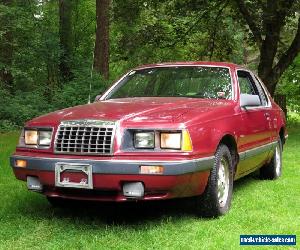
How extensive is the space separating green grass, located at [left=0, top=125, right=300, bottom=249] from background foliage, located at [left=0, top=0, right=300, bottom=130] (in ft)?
30.2

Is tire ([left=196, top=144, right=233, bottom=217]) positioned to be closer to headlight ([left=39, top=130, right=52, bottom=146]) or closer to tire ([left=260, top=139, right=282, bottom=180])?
headlight ([left=39, top=130, right=52, bottom=146])

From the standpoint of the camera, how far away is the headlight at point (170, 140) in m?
4.67

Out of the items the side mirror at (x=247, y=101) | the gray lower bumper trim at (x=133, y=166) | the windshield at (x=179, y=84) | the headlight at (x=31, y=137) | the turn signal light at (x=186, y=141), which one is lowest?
the gray lower bumper trim at (x=133, y=166)

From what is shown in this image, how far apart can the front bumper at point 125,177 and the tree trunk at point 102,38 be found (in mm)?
12328

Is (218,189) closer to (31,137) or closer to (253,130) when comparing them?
(253,130)

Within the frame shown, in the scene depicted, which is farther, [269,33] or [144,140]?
[269,33]

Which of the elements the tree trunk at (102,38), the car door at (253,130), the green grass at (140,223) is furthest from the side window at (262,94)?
the tree trunk at (102,38)

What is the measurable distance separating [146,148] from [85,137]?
57cm

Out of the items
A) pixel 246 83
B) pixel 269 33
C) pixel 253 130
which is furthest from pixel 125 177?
pixel 269 33

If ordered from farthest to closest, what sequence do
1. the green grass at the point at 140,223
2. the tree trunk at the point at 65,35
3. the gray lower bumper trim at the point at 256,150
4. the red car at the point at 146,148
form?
the tree trunk at the point at 65,35
the gray lower bumper trim at the point at 256,150
the red car at the point at 146,148
the green grass at the point at 140,223

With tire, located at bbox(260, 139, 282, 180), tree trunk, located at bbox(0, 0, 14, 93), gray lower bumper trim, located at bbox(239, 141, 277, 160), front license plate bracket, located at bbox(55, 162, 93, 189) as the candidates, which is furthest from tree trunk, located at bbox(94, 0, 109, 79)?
front license plate bracket, located at bbox(55, 162, 93, 189)

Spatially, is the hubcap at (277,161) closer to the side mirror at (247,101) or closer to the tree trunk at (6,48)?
the side mirror at (247,101)

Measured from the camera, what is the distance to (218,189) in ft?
17.4

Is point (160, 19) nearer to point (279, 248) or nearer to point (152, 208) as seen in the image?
point (152, 208)
